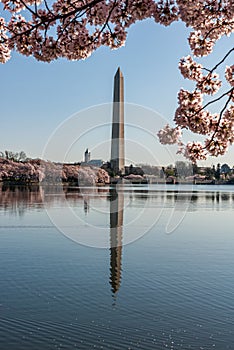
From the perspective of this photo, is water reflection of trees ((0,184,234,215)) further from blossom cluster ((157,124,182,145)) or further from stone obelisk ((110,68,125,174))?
blossom cluster ((157,124,182,145))

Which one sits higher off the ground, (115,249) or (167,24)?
(167,24)

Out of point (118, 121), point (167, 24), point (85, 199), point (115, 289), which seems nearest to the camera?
point (167, 24)

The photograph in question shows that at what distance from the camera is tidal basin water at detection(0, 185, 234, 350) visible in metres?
5.33

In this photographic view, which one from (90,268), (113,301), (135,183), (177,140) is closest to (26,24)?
(177,140)

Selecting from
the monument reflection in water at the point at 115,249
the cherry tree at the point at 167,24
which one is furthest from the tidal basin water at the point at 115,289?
the cherry tree at the point at 167,24

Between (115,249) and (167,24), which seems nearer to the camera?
(167,24)

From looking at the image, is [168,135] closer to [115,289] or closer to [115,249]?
[115,289]

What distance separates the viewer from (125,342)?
17.0ft

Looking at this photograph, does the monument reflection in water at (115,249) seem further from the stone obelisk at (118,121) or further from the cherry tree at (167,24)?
the stone obelisk at (118,121)

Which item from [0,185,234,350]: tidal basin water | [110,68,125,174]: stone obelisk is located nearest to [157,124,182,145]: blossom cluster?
[0,185,234,350]: tidal basin water

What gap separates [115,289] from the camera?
293 inches

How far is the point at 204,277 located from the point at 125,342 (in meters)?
3.44

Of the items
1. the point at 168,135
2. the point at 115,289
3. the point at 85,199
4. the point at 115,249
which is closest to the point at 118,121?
the point at 85,199

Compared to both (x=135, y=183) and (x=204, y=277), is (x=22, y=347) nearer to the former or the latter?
(x=204, y=277)
